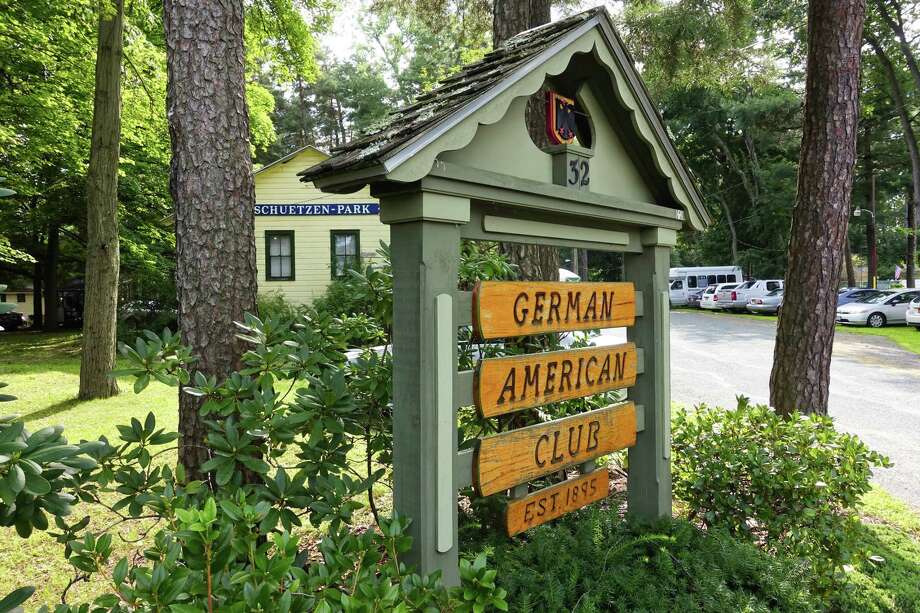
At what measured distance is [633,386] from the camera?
3783mm

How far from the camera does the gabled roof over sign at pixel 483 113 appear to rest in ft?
7.63

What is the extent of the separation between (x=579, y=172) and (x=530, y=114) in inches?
106

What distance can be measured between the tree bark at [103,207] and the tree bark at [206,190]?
22.6 feet

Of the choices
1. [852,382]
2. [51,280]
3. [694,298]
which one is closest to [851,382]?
[852,382]

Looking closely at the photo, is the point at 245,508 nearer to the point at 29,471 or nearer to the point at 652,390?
the point at 29,471

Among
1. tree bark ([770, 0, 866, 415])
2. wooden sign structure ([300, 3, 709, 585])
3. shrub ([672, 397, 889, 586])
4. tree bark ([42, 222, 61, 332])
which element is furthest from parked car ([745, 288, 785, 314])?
tree bark ([42, 222, 61, 332])

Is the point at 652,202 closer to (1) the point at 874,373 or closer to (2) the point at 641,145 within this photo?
(2) the point at 641,145

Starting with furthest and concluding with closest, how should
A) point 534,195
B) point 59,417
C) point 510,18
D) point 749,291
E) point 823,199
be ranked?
point 749,291 → point 59,417 → point 510,18 → point 823,199 → point 534,195

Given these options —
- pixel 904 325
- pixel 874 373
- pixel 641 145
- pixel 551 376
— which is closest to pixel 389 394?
pixel 551 376

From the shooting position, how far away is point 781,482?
377cm

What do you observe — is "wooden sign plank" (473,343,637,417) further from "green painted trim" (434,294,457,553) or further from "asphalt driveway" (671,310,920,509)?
"asphalt driveway" (671,310,920,509)

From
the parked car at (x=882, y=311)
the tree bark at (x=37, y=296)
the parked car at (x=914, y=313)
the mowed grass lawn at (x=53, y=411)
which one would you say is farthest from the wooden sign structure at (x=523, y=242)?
the tree bark at (x=37, y=296)

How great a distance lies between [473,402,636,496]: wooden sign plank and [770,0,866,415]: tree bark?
2777mm

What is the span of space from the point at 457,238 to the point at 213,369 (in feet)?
5.18
